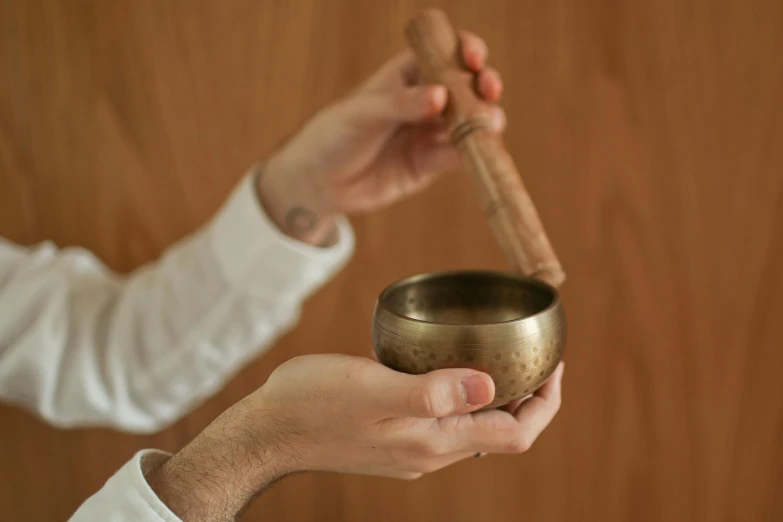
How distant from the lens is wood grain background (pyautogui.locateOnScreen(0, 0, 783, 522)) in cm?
73

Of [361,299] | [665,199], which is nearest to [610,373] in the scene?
[665,199]

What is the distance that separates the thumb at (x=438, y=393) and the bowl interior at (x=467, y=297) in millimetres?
Answer: 98

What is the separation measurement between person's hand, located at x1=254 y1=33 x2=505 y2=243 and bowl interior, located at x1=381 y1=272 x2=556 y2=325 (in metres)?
0.18

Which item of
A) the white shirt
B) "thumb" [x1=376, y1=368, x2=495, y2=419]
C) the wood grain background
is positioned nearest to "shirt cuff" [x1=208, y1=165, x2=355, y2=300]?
the white shirt

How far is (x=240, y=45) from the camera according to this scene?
0.80 m

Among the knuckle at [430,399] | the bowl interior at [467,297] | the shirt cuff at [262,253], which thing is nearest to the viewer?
the knuckle at [430,399]

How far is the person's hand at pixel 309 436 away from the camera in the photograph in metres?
0.35

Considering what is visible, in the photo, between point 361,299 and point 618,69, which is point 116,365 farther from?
point 618,69

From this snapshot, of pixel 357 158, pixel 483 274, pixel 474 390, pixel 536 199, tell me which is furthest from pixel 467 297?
pixel 536 199

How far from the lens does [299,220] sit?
2.28 feet

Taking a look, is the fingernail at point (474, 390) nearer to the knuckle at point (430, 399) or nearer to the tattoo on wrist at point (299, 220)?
the knuckle at point (430, 399)

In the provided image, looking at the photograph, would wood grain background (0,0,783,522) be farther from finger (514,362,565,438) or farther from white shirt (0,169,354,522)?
finger (514,362,565,438)

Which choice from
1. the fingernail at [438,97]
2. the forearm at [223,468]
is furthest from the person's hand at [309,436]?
the fingernail at [438,97]

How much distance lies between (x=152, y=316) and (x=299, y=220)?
8.1 inches
